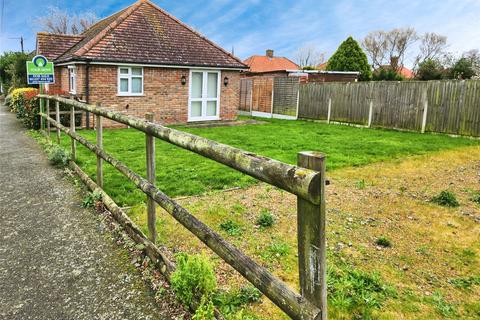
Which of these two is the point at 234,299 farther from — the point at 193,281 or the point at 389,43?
the point at 389,43

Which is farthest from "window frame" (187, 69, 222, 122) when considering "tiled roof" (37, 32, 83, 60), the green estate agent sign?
"tiled roof" (37, 32, 83, 60)

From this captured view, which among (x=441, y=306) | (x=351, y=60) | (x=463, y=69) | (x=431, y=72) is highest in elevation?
(x=351, y=60)

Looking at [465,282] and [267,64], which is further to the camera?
[267,64]

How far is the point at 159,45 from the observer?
15586 millimetres

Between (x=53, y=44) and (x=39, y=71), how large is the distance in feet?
28.1

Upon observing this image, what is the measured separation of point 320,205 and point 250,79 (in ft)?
70.1

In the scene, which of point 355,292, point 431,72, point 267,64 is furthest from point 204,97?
point 431,72

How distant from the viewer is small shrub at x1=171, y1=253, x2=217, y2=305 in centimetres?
258

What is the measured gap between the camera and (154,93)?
49.5ft

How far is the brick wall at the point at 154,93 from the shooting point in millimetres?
13672

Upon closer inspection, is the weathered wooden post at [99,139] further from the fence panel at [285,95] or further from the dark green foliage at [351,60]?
the dark green foliage at [351,60]

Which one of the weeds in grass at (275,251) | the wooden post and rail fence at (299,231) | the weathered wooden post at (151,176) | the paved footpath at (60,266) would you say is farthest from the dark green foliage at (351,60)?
the wooden post and rail fence at (299,231)

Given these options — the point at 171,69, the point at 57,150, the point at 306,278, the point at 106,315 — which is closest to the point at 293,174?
the point at 306,278

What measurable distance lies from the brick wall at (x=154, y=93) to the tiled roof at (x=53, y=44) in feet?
5.67
